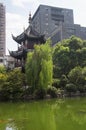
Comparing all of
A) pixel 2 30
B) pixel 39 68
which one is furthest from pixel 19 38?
pixel 2 30

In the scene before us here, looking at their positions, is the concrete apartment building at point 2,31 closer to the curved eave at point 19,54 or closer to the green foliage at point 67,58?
the green foliage at point 67,58

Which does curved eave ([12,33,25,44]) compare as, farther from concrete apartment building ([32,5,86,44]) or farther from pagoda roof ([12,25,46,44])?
concrete apartment building ([32,5,86,44])

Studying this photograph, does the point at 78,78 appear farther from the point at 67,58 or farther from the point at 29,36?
the point at 29,36

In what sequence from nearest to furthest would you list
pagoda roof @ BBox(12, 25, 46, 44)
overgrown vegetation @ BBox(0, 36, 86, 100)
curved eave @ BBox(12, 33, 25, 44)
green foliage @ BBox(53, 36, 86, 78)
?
1. overgrown vegetation @ BBox(0, 36, 86, 100)
2. pagoda roof @ BBox(12, 25, 46, 44)
3. curved eave @ BBox(12, 33, 25, 44)
4. green foliage @ BBox(53, 36, 86, 78)

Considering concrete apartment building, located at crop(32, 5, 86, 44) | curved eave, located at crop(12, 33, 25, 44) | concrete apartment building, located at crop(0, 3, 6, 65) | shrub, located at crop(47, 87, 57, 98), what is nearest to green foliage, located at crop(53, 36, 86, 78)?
curved eave, located at crop(12, 33, 25, 44)

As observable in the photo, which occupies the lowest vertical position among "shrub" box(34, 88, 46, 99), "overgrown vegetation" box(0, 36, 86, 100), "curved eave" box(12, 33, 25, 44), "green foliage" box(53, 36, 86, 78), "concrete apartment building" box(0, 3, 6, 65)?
"shrub" box(34, 88, 46, 99)

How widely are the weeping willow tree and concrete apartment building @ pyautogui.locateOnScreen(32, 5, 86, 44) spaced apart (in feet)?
142

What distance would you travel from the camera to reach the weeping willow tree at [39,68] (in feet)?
107

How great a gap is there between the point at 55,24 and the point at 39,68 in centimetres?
6243

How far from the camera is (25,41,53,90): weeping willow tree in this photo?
32.5 m

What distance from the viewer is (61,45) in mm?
48875

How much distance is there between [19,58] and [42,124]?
90.3 ft

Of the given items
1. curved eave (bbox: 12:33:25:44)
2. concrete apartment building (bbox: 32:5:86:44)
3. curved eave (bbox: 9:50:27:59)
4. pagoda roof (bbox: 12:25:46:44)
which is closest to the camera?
curved eave (bbox: 9:50:27:59)

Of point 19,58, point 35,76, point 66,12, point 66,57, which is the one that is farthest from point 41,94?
point 66,12
